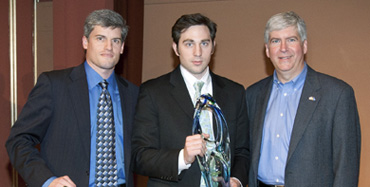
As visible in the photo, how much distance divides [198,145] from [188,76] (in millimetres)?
571

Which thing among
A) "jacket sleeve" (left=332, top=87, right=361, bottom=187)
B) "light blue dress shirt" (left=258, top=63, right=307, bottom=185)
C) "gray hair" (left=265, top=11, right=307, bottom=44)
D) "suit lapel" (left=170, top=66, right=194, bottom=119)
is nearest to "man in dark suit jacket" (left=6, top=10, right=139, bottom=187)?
"suit lapel" (left=170, top=66, right=194, bottom=119)

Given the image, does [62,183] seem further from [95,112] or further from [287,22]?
[287,22]

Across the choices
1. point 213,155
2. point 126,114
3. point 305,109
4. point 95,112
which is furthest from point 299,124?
point 95,112

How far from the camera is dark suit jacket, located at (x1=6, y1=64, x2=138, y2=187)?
2.05 meters

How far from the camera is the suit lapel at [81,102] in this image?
2160 millimetres

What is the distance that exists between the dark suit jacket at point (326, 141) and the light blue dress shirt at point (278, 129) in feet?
0.24

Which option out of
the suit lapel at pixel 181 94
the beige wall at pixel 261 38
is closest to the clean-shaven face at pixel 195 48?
the suit lapel at pixel 181 94

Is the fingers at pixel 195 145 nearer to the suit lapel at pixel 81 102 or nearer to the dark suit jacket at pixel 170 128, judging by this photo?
the dark suit jacket at pixel 170 128

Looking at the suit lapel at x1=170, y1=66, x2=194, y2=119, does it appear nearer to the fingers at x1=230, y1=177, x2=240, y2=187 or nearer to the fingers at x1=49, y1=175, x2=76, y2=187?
the fingers at x1=230, y1=177, x2=240, y2=187

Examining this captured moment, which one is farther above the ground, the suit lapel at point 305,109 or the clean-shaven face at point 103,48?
the clean-shaven face at point 103,48

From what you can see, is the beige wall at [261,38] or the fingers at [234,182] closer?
the fingers at [234,182]

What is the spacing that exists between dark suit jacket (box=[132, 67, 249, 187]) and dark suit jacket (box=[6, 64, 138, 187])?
204mm

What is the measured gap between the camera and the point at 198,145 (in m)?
1.86

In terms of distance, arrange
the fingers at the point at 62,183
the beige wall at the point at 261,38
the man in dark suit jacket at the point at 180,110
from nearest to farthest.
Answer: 1. the fingers at the point at 62,183
2. the man in dark suit jacket at the point at 180,110
3. the beige wall at the point at 261,38
